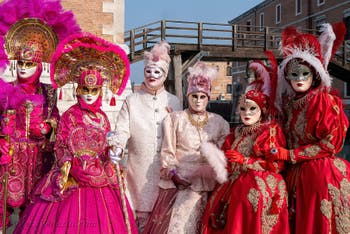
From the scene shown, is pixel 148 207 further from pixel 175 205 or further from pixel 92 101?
pixel 92 101

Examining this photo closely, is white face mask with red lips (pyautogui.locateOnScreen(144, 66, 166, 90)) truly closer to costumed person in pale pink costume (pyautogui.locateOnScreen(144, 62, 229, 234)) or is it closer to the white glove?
costumed person in pale pink costume (pyautogui.locateOnScreen(144, 62, 229, 234))

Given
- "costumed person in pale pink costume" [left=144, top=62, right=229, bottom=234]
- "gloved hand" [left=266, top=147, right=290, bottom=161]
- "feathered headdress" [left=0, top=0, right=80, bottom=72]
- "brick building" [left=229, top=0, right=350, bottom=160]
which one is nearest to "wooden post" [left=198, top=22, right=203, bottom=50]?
"brick building" [left=229, top=0, right=350, bottom=160]

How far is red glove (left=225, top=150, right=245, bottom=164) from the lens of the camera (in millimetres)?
3469

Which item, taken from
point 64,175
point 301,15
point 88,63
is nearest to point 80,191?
point 64,175

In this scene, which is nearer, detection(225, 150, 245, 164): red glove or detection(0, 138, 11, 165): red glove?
detection(225, 150, 245, 164): red glove

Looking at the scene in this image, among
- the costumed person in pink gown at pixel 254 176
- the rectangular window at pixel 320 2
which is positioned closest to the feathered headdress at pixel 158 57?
the costumed person in pink gown at pixel 254 176

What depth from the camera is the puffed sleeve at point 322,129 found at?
11.1 ft

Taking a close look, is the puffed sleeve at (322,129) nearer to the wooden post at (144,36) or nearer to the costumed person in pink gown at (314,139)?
the costumed person in pink gown at (314,139)

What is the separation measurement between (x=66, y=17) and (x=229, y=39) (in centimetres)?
1260

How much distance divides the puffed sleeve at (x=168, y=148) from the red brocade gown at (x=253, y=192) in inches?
17.4

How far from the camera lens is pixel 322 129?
3375 mm

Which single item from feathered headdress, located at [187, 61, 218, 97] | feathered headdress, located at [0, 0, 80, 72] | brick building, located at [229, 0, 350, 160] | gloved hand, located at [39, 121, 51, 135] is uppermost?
brick building, located at [229, 0, 350, 160]

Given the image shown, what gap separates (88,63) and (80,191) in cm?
110

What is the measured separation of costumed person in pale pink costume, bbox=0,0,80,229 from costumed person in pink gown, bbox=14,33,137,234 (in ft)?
1.05
